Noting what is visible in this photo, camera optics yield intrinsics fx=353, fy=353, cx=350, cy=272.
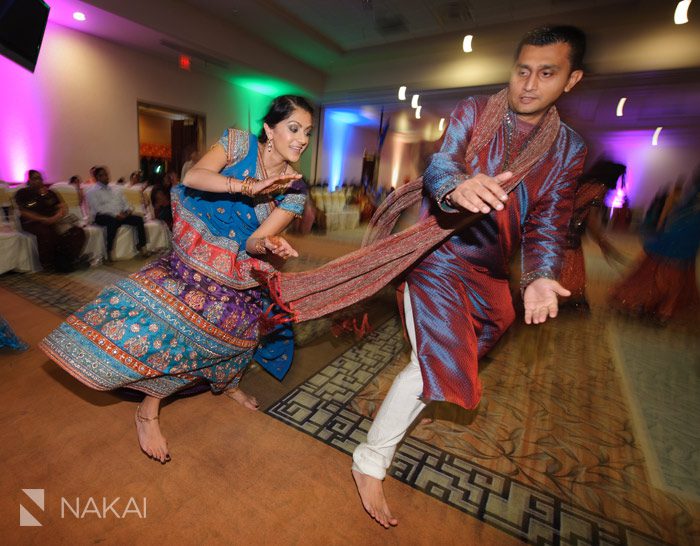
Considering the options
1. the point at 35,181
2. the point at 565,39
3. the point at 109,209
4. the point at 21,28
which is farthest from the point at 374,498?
the point at 109,209

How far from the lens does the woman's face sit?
145cm

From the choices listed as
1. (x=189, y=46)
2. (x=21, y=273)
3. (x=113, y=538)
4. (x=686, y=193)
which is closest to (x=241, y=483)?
(x=113, y=538)

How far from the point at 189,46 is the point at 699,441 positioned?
8.69m

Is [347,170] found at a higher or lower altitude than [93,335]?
higher

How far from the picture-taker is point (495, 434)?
183 centimetres

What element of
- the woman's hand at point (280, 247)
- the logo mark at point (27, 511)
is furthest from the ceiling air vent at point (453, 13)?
the logo mark at point (27, 511)

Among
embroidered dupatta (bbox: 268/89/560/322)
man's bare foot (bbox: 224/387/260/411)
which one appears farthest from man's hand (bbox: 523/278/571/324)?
man's bare foot (bbox: 224/387/260/411)

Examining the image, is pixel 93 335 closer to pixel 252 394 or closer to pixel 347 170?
pixel 252 394

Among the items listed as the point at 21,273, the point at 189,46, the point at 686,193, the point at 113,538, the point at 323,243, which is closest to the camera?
the point at 113,538

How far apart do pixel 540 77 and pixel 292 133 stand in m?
0.91

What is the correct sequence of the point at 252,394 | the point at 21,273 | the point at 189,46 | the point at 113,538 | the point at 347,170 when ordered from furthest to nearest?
the point at 347,170 → the point at 189,46 → the point at 21,273 → the point at 252,394 → the point at 113,538

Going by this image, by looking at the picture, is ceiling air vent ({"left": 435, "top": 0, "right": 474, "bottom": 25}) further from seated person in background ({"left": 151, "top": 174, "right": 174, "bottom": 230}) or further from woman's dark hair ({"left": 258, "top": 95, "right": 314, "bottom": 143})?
woman's dark hair ({"left": 258, "top": 95, "right": 314, "bottom": 143})

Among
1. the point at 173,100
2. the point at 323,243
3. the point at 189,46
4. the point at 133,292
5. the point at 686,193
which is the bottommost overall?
the point at 323,243

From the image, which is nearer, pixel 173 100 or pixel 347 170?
pixel 173 100
